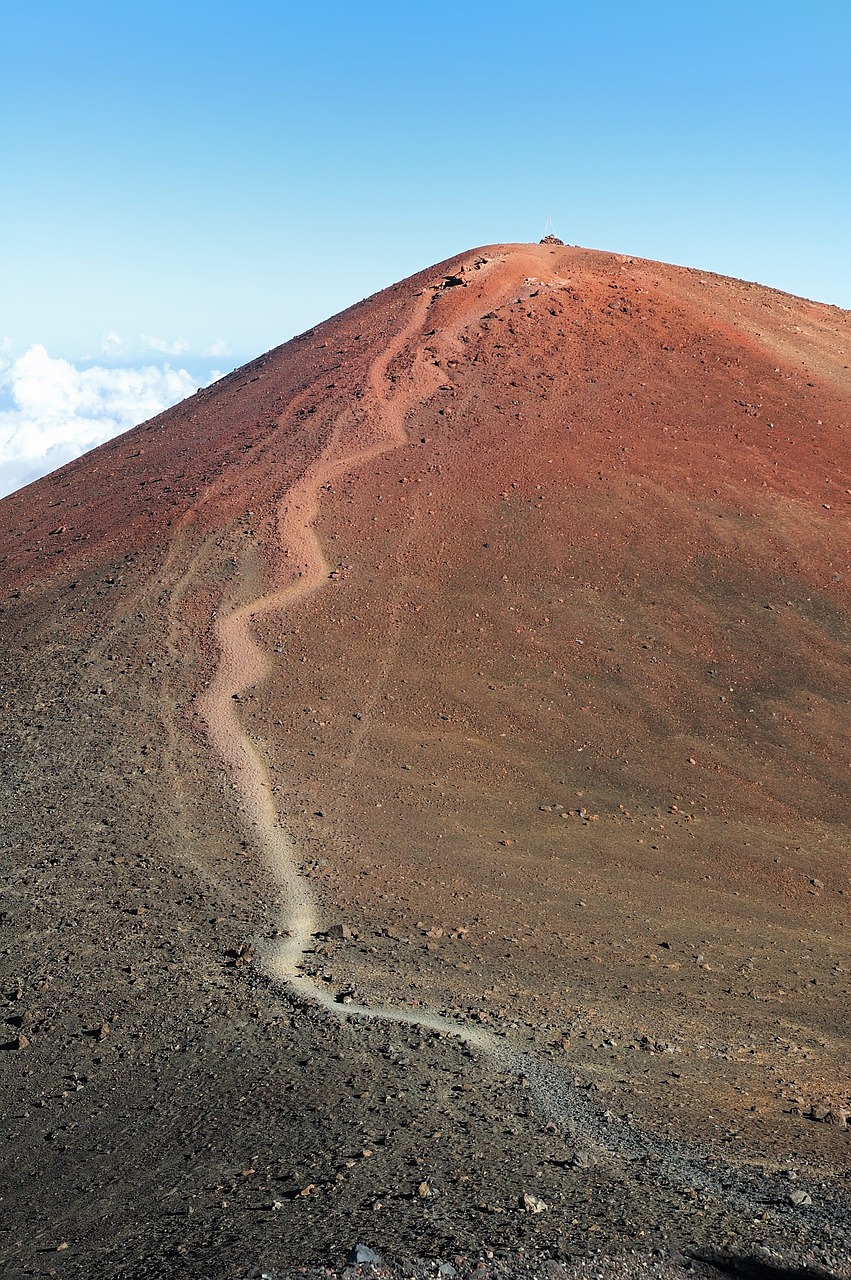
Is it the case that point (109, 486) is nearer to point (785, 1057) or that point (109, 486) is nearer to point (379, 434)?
point (379, 434)

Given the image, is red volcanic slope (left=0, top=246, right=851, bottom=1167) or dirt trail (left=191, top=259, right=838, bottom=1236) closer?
dirt trail (left=191, top=259, right=838, bottom=1236)

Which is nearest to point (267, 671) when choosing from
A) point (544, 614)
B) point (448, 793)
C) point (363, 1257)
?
point (448, 793)

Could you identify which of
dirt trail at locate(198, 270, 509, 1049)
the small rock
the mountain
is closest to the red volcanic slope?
the mountain

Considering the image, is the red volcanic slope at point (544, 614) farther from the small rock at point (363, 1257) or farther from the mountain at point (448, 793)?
the small rock at point (363, 1257)

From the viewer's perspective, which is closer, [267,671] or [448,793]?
[448,793]

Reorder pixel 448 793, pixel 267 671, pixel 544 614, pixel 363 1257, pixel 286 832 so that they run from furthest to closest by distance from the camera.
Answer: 1. pixel 544 614
2. pixel 267 671
3. pixel 448 793
4. pixel 286 832
5. pixel 363 1257

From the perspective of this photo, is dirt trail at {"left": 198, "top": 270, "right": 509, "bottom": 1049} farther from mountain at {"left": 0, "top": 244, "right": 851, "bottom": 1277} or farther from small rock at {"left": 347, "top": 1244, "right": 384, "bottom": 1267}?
small rock at {"left": 347, "top": 1244, "right": 384, "bottom": 1267}

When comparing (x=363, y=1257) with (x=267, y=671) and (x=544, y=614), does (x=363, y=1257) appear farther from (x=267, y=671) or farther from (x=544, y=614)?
(x=544, y=614)
